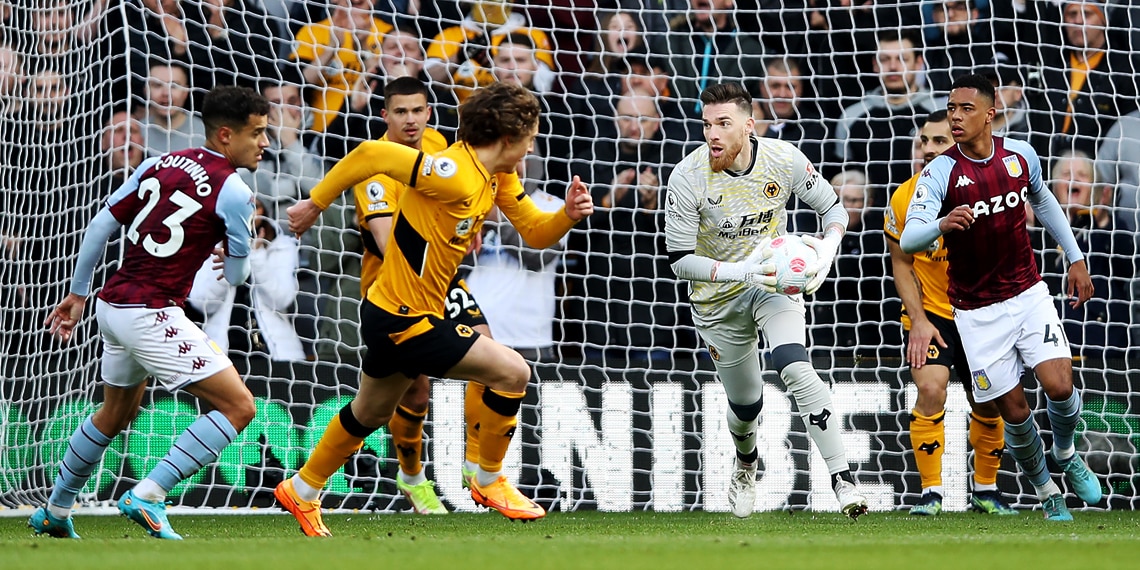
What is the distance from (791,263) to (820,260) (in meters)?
0.14

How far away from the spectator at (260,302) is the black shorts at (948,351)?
3.51 meters

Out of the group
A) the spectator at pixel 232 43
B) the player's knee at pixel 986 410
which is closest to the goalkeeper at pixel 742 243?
the player's knee at pixel 986 410

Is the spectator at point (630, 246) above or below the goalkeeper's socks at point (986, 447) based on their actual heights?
above

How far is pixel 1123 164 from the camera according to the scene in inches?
332

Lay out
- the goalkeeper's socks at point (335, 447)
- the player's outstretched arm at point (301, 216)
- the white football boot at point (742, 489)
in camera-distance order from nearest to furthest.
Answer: the player's outstretched arm at point (301, 216) → the goalkeeper's socks at point (335, 447) → the white football boot at point (742, 489)

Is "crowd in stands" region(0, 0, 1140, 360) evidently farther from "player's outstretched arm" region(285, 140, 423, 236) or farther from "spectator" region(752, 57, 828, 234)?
"player's outstretched arm" region(285, 140, 423, 236)

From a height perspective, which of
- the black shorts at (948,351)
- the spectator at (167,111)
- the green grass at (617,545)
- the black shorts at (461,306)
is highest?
the spectator at (167,111)

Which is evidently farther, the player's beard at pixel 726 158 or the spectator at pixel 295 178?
the spectator at pixel 295 178

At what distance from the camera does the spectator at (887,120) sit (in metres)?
8.62

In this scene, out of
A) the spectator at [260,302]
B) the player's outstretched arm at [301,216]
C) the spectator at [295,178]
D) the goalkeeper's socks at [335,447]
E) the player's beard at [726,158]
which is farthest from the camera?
the spectator at [295,178]

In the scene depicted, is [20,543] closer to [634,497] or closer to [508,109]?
[508,109]

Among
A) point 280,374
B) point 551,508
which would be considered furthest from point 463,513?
point 280,374

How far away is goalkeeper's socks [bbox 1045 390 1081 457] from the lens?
21.1 ft

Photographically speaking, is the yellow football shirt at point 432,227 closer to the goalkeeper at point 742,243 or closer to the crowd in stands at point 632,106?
the goalkeeper at point 742,243
